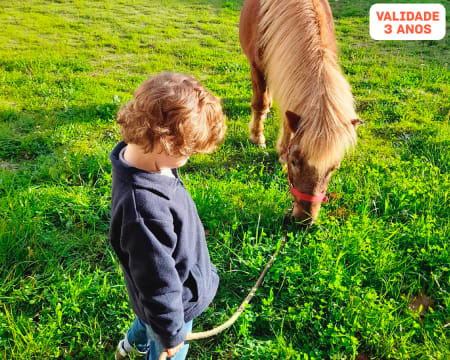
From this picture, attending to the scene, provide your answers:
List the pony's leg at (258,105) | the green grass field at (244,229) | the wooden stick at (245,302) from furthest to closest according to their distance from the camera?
the pony's leg at (258,105)
the green grass field at (244,229)
the wooden stick at (245,302)

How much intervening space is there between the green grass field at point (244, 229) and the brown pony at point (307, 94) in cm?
50

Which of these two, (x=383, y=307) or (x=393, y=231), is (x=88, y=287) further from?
(x=393, y=231)

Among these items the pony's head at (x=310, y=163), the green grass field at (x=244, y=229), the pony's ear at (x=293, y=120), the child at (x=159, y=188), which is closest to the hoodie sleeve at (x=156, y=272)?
the child at (x=159, y=188)

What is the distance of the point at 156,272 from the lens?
1.29 meters

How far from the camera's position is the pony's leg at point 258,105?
3812mm

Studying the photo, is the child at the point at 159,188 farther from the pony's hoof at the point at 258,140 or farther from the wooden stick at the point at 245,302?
the pony's hoof at the point at 258,140

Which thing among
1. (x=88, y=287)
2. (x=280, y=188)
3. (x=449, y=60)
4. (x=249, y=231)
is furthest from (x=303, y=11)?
(x=449, y=60)

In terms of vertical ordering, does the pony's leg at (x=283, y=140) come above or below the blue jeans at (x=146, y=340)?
above

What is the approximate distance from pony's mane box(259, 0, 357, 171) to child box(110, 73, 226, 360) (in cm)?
106

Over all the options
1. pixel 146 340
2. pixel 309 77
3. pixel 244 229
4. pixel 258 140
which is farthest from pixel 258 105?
pixel 146 340

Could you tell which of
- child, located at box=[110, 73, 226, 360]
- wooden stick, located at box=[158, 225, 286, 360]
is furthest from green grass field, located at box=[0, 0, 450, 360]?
child, located at box=[110, 73, 226, 360]

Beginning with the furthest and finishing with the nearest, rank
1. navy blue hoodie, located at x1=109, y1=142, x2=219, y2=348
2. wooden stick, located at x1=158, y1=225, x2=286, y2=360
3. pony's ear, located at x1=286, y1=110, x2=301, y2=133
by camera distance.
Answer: pony's ear, located at x1=286, y1=110, x2=301, y2=133, wooden stick, located at x1=158, y1=225, x2=286, y2=360, navy blue hoodie, located at x1=109, y1=142, x2=219, y2=348

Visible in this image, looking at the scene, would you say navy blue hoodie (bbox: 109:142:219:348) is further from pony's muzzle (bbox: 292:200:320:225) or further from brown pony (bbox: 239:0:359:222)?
pony's muzzle (bbox: 292:200:320:225)

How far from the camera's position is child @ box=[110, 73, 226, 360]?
126cm
